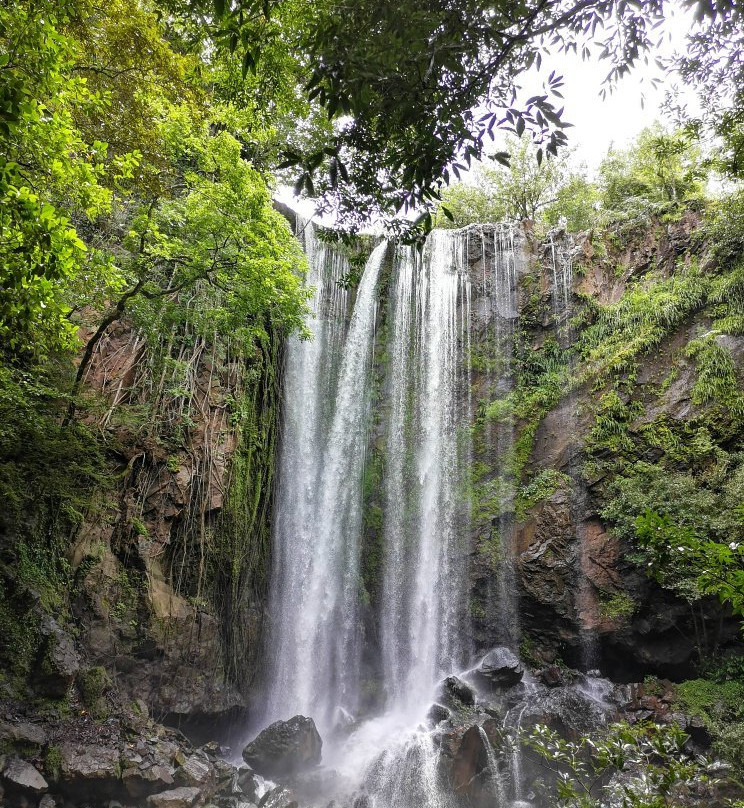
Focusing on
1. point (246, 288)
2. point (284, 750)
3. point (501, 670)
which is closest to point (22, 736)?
point (284, 750)

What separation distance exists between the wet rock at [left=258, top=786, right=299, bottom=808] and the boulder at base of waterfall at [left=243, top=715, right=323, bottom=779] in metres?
0.52

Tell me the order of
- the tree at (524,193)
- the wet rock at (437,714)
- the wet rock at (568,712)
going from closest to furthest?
the wet rock at (568,712) < the wet rock at (437,714) < the tree at (524,193)

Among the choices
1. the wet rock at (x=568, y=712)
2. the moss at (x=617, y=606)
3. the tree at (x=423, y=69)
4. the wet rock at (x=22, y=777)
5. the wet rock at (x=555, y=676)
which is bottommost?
the wet rock at (x=568, y=712)

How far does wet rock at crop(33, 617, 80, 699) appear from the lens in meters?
6.14

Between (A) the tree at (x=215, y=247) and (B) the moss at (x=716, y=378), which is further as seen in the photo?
(B) the moss at (x=716, y=378)

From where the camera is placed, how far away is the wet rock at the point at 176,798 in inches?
245

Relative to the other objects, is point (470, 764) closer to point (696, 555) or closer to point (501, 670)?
point (501, 670)

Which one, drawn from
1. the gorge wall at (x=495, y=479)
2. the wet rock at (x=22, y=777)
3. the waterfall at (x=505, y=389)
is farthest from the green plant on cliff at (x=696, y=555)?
the waterfall at (x=505, y=389)

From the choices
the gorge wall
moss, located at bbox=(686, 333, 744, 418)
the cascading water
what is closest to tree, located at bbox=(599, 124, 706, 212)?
the gorge wall

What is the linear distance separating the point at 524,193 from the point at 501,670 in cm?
1697

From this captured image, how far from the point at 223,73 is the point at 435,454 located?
29.4 feet

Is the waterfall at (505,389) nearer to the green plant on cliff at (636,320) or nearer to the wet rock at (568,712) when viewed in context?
the wet rock at (568,712)

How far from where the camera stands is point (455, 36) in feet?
8.83

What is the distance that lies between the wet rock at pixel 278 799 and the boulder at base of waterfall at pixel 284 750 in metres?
0.52
